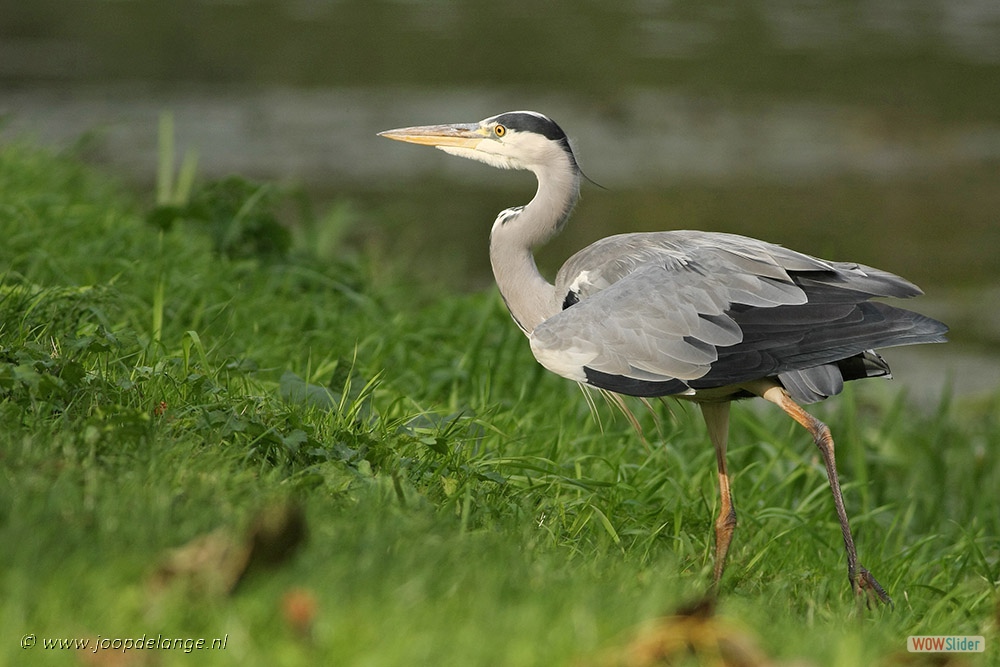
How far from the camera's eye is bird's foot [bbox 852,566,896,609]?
399 centimetres

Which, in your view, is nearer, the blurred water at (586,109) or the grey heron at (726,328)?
the grey heron at (726,328)

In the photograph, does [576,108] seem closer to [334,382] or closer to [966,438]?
[966,438]

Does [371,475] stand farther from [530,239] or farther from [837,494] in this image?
[837,494]

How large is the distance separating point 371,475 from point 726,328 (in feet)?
4.39

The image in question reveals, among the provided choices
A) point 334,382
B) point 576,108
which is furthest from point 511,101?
point 334,382

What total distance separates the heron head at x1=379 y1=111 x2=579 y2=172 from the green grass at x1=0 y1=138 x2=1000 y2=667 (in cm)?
94

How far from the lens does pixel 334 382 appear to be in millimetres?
4805

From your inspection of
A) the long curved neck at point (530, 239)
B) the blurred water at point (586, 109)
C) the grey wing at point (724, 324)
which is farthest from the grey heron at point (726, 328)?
the blurred water at point (586, 109)

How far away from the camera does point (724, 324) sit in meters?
4.17

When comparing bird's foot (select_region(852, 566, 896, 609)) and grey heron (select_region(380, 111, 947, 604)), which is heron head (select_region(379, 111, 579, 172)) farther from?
bird's foot (select_region(852, 566, 896, 609))

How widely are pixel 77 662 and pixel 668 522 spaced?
2591 millimetres

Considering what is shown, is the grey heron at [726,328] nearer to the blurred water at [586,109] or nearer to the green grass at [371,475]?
the green grass at [371,475]

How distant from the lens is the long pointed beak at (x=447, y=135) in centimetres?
502

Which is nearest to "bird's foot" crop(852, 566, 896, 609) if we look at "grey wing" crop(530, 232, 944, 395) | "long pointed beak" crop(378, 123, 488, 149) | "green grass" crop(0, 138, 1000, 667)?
"green grass" crop(0, 138, 1000, 667)
